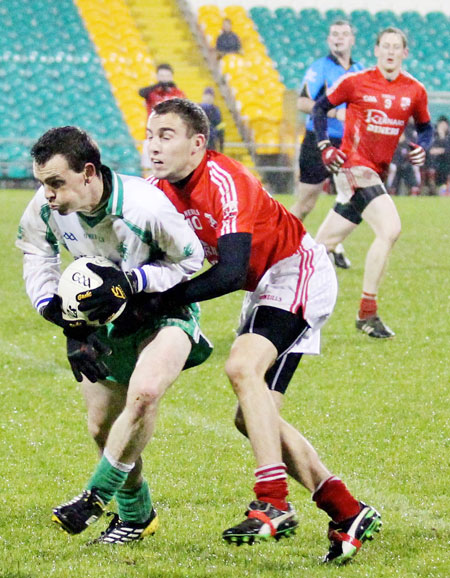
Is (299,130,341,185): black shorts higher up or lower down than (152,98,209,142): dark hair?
lower down

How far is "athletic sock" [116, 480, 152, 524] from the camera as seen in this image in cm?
420

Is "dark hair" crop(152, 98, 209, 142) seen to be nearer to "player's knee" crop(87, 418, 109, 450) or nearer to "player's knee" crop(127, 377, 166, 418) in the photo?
"player's knee" crop(127, 377, 166, 418)

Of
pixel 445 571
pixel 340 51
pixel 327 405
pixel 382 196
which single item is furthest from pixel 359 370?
pixel 340 51

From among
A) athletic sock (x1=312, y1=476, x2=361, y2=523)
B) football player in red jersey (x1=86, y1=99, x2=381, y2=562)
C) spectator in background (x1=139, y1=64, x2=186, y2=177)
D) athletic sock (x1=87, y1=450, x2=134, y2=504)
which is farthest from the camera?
spectator in background (x1=139, y1=64, x2=186, y2=177)

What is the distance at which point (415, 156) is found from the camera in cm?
849

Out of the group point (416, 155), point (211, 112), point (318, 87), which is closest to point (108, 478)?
point (416, 155)

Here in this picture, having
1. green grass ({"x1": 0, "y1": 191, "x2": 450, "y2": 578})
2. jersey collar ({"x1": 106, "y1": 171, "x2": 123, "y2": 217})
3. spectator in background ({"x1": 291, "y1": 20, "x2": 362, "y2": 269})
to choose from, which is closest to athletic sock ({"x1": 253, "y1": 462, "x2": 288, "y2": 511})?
green grass ({"x1": 0, "y1": 191, "x2": 450, "y2": 578})

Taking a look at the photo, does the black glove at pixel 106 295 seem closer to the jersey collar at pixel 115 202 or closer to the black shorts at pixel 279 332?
the jersey collar at pixel 115 202

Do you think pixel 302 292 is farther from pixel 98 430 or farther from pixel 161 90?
pixel 161 90

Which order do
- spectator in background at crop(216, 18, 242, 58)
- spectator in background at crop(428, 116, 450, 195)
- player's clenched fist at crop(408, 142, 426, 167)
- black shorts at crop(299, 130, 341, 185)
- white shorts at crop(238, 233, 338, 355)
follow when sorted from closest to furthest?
white shorts at crop(238, 233, 338, 355) → player's clenched fist at crop(408, 142, 426, 167) → black shorts at crop(299, 130, 341, 185) → spectator in background at crop(428, 116, 450, 195) → spectator in background at crop(216, 18, 242, 58)

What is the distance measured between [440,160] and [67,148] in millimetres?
20333

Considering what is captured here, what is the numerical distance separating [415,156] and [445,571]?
17.0ft

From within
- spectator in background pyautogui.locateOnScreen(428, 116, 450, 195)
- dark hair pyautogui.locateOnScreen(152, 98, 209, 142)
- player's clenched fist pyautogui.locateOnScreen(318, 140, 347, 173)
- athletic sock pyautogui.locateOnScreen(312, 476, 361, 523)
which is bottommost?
spectator in background pyautogui.locateOnScreen(428, 116, 450, 195)

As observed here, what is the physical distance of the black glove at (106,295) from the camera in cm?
372
